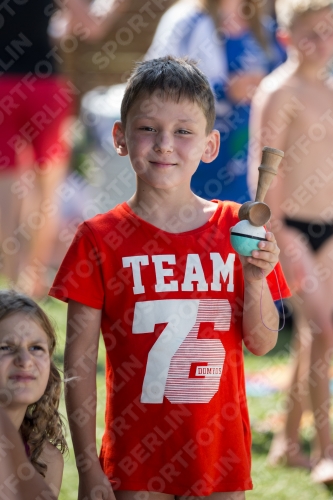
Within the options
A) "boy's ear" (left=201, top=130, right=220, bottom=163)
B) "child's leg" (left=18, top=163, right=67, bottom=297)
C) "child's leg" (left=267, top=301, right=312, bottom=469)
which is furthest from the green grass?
"child's leg" (left=18, top=163, right=67, bottom=297)

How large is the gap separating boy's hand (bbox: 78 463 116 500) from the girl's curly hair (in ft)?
0.43

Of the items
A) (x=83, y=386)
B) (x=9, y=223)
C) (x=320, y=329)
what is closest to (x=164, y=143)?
(x=83, y=386)

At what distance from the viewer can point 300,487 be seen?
3.11 metres

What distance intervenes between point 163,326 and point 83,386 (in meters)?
0.23

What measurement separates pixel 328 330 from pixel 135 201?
139 cm

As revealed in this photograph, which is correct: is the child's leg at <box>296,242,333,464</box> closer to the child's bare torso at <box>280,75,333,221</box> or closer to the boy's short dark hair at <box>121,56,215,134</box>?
the child's bare torso at <box>280,75,333,221</box>

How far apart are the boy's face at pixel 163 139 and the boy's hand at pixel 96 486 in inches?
26.2

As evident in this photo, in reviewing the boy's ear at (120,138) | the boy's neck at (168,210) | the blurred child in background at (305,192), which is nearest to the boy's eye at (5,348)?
the boy's neck at (168,210)

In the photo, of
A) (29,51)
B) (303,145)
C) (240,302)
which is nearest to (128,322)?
(240,302)

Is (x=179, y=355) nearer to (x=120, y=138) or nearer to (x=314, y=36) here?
(x=120, y=138)

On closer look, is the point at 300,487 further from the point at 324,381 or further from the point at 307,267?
the point at 307,267

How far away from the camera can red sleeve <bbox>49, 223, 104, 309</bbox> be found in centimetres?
207

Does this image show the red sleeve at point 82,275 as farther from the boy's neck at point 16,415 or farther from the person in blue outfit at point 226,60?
the person in blue outfit at point 226,60

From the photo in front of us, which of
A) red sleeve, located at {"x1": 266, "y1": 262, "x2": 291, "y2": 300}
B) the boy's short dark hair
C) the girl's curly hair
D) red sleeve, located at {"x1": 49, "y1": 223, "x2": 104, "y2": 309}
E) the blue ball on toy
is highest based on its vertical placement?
the boy's short dark hair
